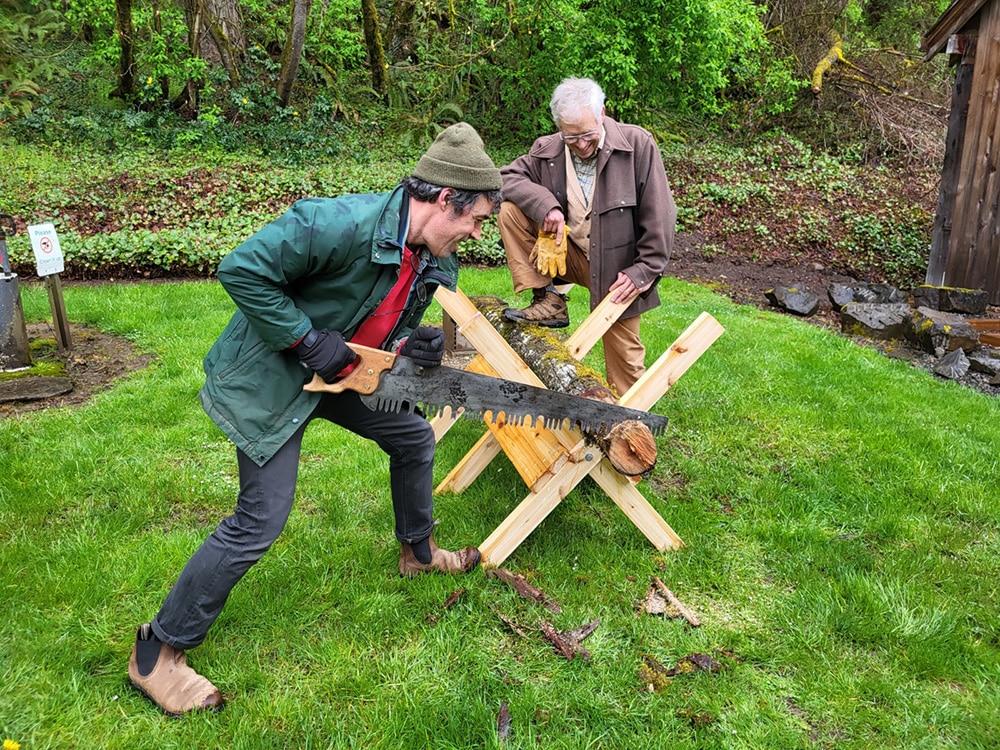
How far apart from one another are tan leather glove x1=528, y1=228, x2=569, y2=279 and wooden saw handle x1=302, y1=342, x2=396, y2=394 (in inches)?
71.4

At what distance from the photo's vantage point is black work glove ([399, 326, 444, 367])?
284cm

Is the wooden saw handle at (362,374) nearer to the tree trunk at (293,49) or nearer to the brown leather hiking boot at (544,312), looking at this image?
the brown leather hiking boot at (544,312)

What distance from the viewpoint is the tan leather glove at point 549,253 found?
14.2 ft

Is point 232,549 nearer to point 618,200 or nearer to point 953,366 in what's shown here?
point 618,200

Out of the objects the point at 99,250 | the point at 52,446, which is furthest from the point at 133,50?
the point at 52,446

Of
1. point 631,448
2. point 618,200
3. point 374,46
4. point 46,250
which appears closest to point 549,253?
point 618,200

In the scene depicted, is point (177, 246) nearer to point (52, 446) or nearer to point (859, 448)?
point (52, 446)

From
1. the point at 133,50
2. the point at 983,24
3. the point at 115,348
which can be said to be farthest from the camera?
the point at 133,50

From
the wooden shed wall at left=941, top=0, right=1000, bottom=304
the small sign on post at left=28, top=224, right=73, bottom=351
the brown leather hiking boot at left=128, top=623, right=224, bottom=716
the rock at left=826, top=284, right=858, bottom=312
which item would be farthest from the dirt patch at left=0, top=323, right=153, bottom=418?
the wooden shed wall at left=941, top=0, right=1000, bottom=304

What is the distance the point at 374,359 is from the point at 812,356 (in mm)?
5403

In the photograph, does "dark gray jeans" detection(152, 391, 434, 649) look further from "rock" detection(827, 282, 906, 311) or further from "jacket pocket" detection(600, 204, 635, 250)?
"rock" detection(827, 282, 906, 311)

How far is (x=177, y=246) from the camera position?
9.34 m

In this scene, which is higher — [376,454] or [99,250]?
[376,454]

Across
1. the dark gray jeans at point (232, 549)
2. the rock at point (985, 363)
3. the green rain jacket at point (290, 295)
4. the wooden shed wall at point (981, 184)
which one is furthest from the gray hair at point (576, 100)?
the wooden shed wall at point (981, 184)
